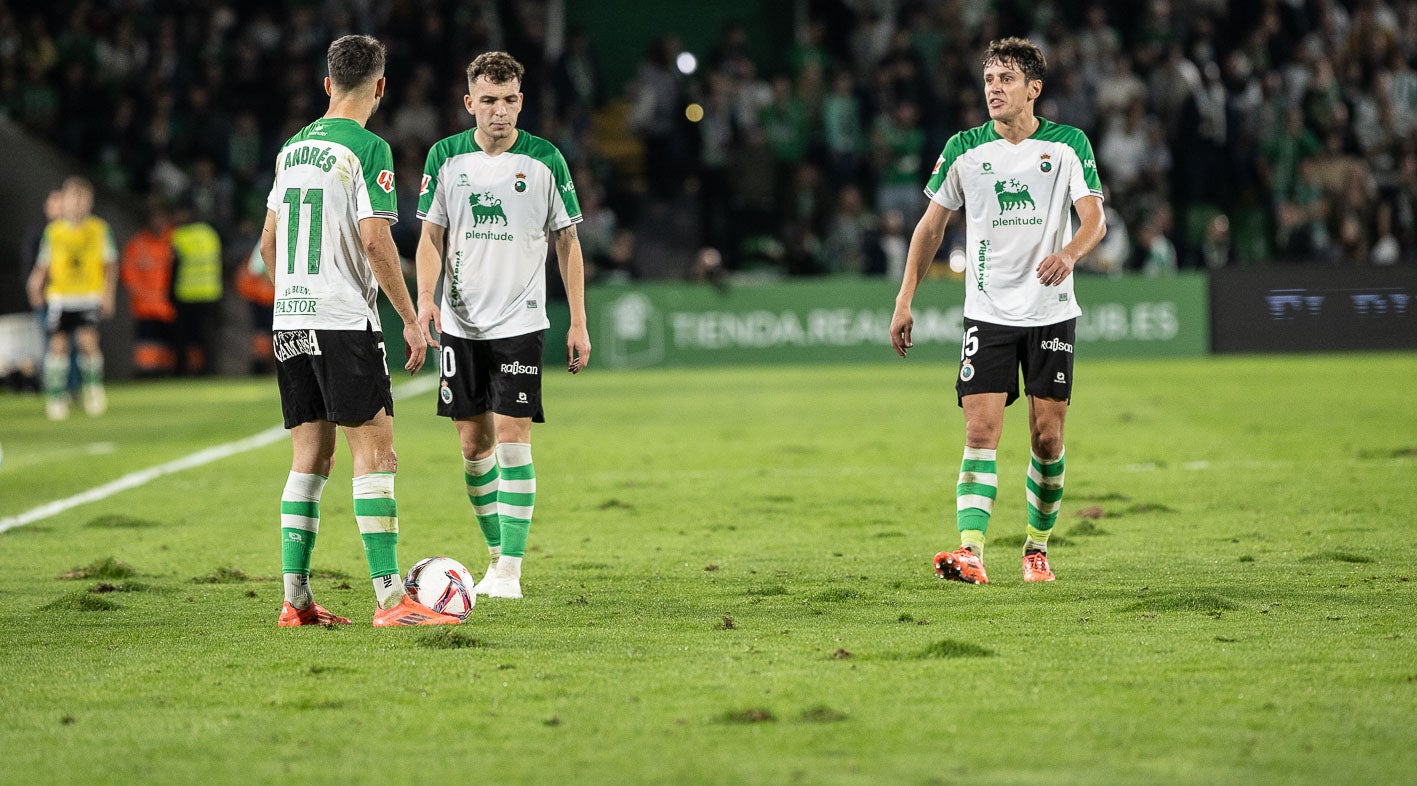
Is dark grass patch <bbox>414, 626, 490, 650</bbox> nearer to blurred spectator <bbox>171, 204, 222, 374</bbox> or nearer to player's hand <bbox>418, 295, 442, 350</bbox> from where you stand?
player's hand <bbox>418, 295, 442, 350</bbox>

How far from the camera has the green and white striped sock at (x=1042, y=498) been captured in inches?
285

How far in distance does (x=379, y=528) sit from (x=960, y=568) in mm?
2286

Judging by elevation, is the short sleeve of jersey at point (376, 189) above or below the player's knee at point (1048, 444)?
above

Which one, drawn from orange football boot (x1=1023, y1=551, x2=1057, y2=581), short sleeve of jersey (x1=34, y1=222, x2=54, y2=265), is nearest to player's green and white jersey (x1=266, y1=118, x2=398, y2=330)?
orange football boot (x1=1023, y1=551, x2=1057, y2=581)

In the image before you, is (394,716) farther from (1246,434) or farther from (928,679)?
(1246,434)

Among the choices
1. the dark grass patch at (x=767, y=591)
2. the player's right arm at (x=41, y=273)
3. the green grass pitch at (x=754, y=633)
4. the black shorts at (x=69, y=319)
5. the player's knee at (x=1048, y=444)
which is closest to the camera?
the green grass pitch at (x=754, y=633)

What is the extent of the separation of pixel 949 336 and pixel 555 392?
20.8ft

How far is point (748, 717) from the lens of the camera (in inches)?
181

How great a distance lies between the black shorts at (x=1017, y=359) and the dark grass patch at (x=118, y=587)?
136 inches

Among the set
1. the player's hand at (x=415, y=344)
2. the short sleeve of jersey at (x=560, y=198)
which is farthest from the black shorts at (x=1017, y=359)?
the player's hand at (x=415, y=344)

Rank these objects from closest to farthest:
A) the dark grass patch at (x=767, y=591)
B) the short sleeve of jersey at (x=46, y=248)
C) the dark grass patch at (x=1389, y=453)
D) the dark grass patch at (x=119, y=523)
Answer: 1. the dark grass patch at (x=767, y=591)
2. the dark grass patch at (x=119, y=523)
3. the dark grass patch at (x=1389, y=453)
4. the short sleeve of jersey at (x=46, y=248)

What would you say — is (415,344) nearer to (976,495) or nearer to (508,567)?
(508,567)

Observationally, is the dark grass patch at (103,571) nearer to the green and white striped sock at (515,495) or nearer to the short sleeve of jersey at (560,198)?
the green and white striped sock at (515,495)

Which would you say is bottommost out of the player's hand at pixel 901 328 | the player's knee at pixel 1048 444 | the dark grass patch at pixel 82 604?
the dark grass patch at pixel 82 604
